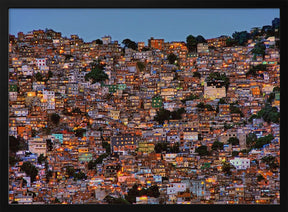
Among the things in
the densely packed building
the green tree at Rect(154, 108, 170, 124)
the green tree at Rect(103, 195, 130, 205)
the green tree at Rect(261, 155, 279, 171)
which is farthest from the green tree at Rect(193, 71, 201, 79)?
the green tree at Rect(103, 195, 130, 205)

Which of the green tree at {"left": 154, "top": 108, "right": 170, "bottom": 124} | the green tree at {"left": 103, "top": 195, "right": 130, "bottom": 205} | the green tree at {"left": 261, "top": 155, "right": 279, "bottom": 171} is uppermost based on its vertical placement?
the green tree at {"left": 154, "top": 108, "right": 170, "bottom": 124}

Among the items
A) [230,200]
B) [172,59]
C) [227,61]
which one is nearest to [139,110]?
[172,59]

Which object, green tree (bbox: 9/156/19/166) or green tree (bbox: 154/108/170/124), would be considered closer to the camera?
green tree (bbox: 9/156/19/166)

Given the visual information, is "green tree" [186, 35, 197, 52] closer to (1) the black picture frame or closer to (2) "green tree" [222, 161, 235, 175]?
(1) the black picture frame

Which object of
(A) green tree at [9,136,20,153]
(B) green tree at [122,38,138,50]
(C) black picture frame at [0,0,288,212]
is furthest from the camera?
(B) green tree at [122,38,138,50]

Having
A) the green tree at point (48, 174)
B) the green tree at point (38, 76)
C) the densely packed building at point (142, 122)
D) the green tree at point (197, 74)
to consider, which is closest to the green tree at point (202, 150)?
the densely packed building at point (142, 122)

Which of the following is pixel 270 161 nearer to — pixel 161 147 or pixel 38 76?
pixel 161 147

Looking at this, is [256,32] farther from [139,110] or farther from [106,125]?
[106,125]

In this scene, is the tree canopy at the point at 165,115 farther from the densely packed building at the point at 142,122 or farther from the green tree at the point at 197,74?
the green tree at the point at 197,74

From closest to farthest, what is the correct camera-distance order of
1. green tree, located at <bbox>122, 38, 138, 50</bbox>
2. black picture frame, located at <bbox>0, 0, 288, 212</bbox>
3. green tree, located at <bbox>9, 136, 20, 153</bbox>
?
black picture frame, located at <bbox>0, 0, 288, 212</bbox>
green tree, located at <bbox>9, 136, 20, 153</bbox>
green tree, located at <bbox>122, 38, 138, 50</bbox>
